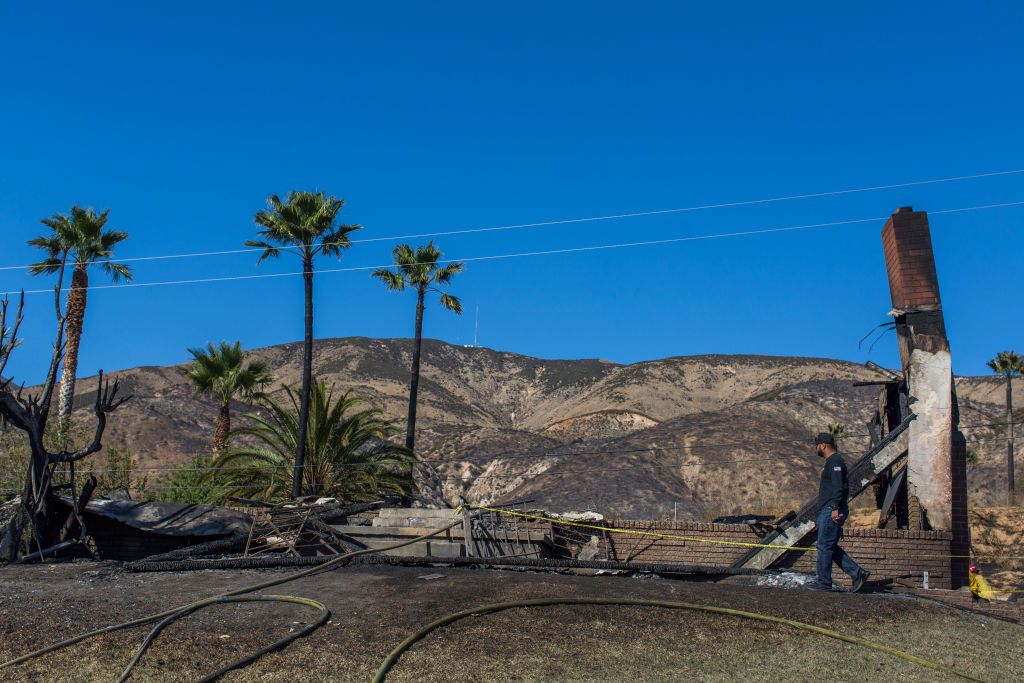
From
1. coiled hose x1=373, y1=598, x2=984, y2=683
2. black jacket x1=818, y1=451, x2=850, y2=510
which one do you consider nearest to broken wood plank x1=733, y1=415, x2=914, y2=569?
black jacket x1=818, y1=451, x2=850, y2=510

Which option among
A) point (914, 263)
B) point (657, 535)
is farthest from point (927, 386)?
point (657, 535)

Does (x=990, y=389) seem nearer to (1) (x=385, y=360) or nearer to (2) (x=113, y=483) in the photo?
(1) (x=385, y=360)

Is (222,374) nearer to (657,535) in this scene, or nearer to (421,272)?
(421,272)

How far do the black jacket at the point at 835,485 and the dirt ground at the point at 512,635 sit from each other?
1090 millimetres

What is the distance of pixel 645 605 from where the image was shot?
8727 mm

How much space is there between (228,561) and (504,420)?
11655cm

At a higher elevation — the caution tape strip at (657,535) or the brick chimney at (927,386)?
the brick chimney at (927,386)

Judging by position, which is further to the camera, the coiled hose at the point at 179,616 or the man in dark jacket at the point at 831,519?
the man in dark jacket at the point at 831,519

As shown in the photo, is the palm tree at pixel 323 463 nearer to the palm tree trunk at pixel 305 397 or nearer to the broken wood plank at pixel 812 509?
the palm tree trunk at pixel 305 397

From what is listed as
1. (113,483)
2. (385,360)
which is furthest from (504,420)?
(113,483)

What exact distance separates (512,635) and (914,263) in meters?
9.72

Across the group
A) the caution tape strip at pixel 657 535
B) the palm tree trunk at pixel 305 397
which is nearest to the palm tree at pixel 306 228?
the palm tree trunk at pixel 305 397

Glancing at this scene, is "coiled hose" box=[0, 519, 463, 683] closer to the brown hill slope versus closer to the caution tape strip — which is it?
the caution tape strip

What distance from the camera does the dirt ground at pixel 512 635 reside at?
6.96 metres
